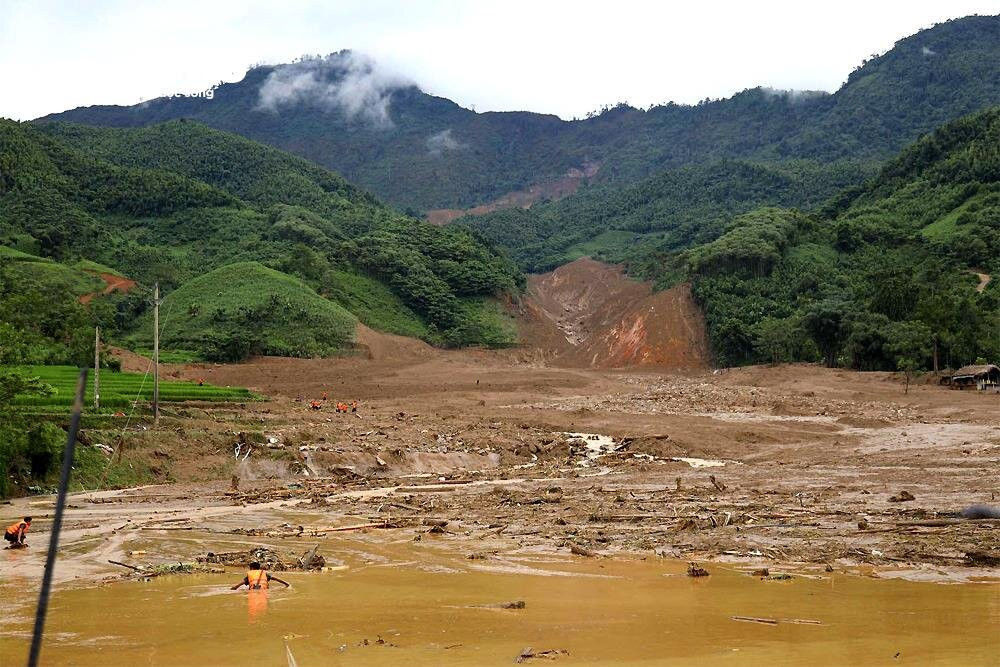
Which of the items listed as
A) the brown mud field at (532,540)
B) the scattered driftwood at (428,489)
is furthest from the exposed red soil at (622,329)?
the scattered driftwood at (428,489)

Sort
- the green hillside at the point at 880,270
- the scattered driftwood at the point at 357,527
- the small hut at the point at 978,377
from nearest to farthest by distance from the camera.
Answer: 1. the scattered driftwood at the point at 357,527
2. the small hut at the point at 978,377
3. the green hillside at the point at 880,270

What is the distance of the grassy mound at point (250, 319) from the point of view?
76125 millimetres

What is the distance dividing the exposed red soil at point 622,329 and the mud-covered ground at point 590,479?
33.5 meters

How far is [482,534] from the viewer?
698 inches

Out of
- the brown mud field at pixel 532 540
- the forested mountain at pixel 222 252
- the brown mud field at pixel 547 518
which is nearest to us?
the brown mud field at pixel 532 540

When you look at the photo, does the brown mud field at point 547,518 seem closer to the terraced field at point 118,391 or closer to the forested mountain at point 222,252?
the terraced field at point 118,391

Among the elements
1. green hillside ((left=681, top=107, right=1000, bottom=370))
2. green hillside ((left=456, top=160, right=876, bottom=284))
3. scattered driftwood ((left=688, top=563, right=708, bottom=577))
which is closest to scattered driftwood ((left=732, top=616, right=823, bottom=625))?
scattered driftwood ((left=688, top=563, right=708, bottom=577))

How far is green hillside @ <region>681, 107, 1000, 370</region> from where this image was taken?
2520 inches

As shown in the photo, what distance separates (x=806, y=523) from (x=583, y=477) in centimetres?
985

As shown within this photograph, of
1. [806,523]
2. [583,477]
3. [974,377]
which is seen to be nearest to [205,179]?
[974,377]

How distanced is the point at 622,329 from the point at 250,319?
35.4 meters

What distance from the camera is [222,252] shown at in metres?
108

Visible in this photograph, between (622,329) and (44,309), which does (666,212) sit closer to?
(622,329)

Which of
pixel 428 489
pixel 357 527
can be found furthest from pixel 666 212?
pixel 357 527
